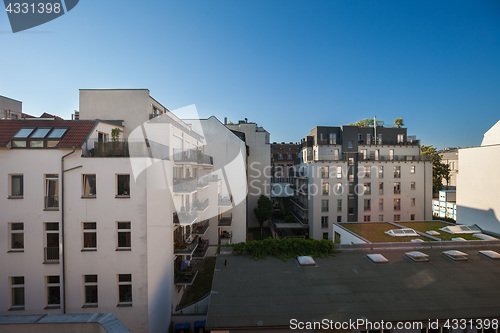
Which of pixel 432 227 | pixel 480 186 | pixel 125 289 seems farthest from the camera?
pixel 432 227

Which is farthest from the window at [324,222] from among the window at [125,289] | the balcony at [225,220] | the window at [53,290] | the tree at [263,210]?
the window at [53,290]

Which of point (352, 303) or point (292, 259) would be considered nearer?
point (352, 303)

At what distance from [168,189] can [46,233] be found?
20.3 feet

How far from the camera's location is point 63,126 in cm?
1211

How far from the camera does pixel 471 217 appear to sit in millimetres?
19922

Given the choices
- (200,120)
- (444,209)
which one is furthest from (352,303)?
(444,209)

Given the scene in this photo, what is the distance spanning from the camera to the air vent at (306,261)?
12.0m

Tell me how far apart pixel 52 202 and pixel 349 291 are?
1481 cm

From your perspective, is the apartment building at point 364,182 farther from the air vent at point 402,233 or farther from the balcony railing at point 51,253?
the balcony railing at point 51,253

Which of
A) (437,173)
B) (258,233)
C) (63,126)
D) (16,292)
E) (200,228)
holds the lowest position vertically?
(258,233)

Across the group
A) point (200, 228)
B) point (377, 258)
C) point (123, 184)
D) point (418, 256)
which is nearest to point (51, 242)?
point (123, 184)

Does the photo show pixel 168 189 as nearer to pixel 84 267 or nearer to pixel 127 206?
pixel 127 206

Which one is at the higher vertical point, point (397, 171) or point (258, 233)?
point (397, 171)

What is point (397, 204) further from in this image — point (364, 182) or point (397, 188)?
point (364, 182)
